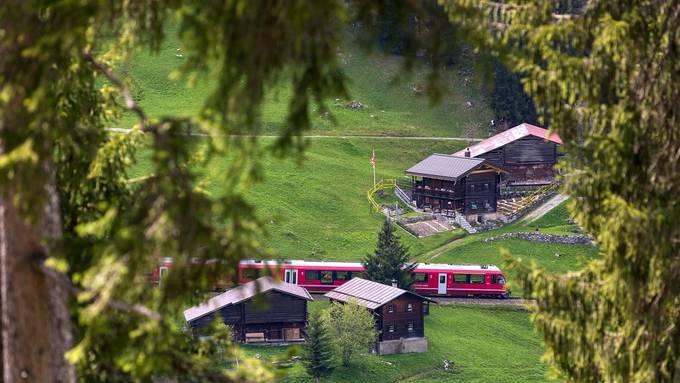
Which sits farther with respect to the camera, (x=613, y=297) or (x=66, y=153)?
(x=613, y=297)

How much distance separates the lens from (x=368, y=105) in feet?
287

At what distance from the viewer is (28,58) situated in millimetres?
6129

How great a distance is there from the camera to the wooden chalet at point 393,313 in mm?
48469

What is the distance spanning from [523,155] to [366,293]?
27.9m

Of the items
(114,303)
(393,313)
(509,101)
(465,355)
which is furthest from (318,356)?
(509,101)

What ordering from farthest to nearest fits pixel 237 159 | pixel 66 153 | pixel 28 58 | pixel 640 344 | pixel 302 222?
pixel 302 222
pixel 640 344
pixel 66 153
pixel 28 58
pixel 237 159

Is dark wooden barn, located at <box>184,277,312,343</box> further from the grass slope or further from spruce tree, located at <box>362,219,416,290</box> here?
the grass slope

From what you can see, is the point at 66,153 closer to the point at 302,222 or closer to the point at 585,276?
the point at 585,276

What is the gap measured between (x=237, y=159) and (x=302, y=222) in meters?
56.7

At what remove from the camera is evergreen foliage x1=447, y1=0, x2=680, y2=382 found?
990cm

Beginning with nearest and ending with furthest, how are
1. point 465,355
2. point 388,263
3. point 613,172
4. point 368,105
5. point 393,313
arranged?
point 613,172
point 465,355
point 393,313
point 388,263
point 368,105

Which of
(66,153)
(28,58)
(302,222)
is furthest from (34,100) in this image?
(302,222)

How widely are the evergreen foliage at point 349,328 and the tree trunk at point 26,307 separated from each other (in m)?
37.8

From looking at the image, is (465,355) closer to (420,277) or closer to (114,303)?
(420,277)
